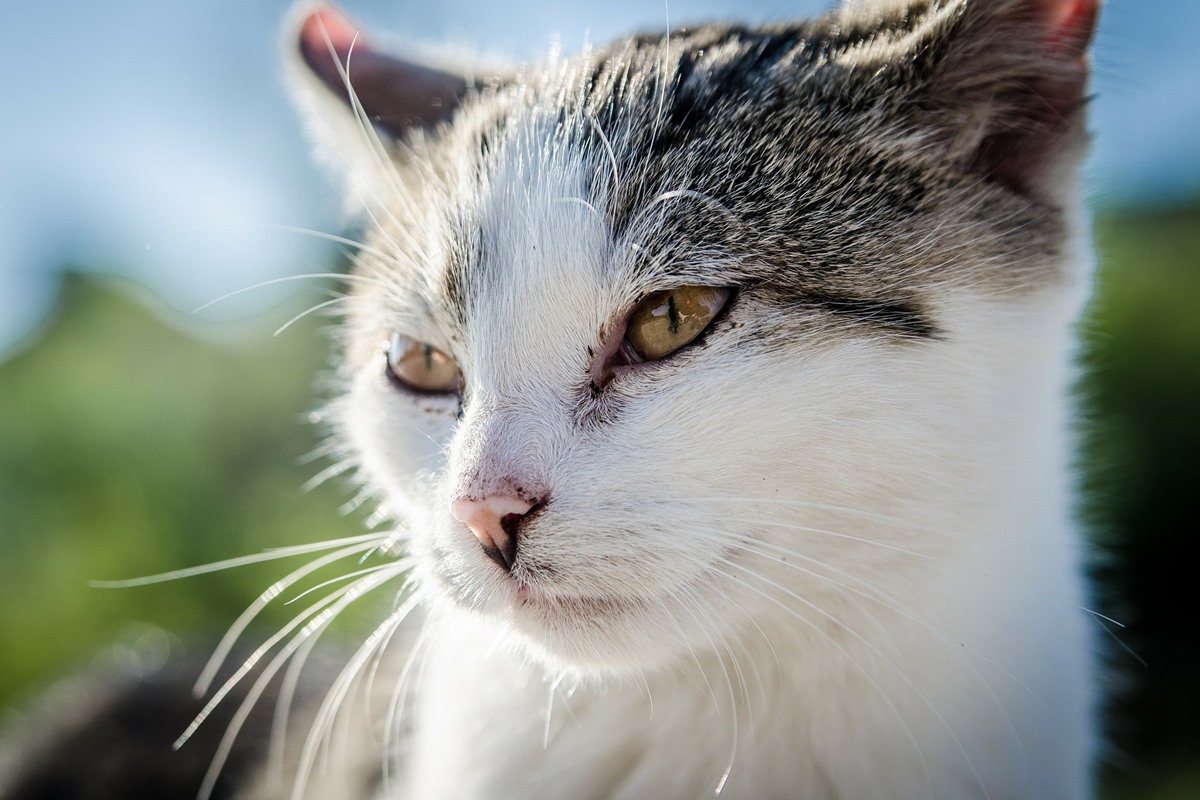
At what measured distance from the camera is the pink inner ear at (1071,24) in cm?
100

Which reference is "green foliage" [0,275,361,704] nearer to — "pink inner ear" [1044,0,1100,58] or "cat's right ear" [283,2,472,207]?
"cat's right ear" [283,2,472,207]

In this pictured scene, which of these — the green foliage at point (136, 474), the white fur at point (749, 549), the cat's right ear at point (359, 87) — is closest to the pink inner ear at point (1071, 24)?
the white fur at point (749, 549)

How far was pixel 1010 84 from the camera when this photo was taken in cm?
107

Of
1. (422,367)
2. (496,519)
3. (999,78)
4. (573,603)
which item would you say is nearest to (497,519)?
(496,519)

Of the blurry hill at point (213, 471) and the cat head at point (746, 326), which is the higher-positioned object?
the cat head at point (746, 326)

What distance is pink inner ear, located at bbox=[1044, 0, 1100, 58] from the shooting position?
1.00 m

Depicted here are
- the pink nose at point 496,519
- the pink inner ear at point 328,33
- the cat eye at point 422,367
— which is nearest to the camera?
the pink nose at point 496,519

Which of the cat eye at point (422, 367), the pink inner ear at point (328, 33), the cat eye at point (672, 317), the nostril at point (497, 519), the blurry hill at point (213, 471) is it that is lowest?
the blurry hill at point (213, 471)

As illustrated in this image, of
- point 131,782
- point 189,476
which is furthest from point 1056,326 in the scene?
point 189,476

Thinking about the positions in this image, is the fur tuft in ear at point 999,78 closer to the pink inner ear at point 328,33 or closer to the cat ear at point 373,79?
the cat ear at point 373,79

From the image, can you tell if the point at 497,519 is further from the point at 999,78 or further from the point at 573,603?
the point at 999,78

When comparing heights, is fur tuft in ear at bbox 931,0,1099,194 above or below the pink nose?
above

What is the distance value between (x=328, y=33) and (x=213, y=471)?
2330mm

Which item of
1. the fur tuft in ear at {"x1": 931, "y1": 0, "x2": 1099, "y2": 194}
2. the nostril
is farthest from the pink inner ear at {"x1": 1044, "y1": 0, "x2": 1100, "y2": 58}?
the nostril
